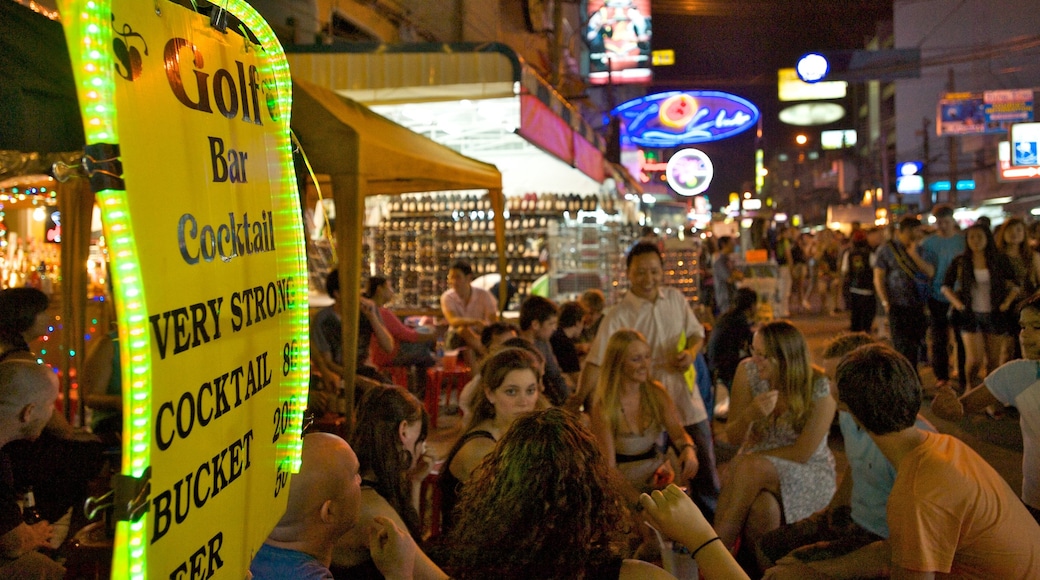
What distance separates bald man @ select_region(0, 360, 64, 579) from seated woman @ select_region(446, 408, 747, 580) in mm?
1782

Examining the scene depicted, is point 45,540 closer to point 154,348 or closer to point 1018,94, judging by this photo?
point 154,348

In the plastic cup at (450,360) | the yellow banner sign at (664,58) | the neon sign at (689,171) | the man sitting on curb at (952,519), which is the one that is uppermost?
the yellow banner sign at (664,58)

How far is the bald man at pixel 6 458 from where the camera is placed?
2.94m

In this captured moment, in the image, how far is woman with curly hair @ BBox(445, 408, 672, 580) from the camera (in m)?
2.04

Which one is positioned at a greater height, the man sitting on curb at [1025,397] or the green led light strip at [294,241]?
the green led light strip at [294,241]

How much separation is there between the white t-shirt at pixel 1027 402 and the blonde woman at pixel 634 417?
5.31ft

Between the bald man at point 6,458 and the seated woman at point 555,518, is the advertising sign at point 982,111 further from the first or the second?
the bald man at point 6,458

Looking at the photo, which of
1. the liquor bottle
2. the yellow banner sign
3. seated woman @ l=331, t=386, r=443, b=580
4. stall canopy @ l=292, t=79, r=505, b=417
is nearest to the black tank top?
seated woman @ l=331, t=386, r=443, b=580

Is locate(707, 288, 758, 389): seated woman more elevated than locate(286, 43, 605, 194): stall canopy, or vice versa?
locate(286, 43, 605, 194): stall canopy

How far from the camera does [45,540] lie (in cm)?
310

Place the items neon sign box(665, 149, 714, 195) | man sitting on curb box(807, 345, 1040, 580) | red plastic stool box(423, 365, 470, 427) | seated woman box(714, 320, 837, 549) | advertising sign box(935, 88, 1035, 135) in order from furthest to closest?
advertising sign box(935, 88, 1035, 135), neon sign box(665, 149, 714, 195), red plastic stool box(423, 365, 470, 427), seated woman box(714, 320, 837, 549), man sitting on curb box(807, 345, 1040, 580)

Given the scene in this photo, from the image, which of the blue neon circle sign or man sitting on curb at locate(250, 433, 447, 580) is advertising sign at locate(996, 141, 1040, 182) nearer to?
the blue neon circle sign

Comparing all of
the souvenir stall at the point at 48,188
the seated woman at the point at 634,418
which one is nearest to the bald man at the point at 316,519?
the souvenir stall at the point at 48,188

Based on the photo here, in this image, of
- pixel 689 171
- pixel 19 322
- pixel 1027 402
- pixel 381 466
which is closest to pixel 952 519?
pixel 1027 402
